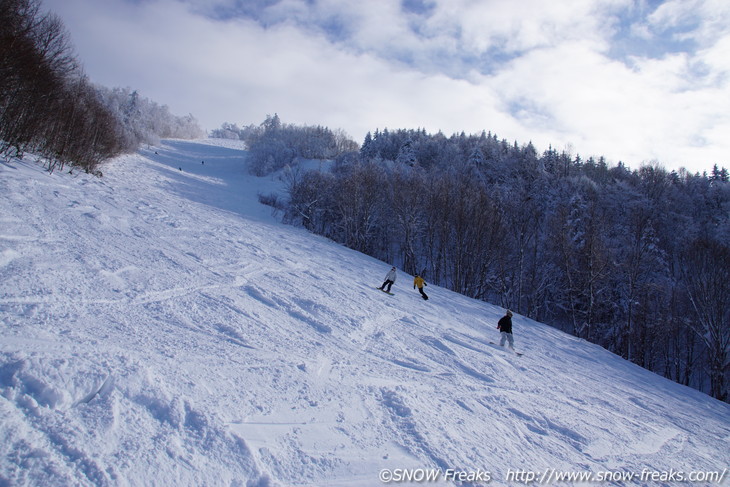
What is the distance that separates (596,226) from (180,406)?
90.5 ft

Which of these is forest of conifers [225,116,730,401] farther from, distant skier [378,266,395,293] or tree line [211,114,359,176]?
tree line [211,114,359,176]

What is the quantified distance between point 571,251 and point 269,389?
27522mm

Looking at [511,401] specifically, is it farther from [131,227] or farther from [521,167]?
[521,167]

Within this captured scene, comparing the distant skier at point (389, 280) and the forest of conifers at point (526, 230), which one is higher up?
the forest of conifers at point (526, 230)

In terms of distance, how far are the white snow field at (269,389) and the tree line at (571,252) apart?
1382 centimetres

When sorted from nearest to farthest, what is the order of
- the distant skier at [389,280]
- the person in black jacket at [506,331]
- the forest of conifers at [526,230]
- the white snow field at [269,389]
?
the white snow field at [269,389], the person in black jacket at [506,331], the distant skier at [389,280], the forest of conifers at [526,230]

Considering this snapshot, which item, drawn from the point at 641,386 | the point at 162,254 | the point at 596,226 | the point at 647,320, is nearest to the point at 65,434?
the point at 162,254

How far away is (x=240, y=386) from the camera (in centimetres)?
520

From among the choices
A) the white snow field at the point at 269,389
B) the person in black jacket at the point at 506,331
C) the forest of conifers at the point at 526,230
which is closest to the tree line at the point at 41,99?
the forest of conifers at the point at 526,230

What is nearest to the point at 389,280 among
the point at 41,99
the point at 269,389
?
the point at 269,389

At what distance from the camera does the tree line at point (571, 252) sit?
23422mm

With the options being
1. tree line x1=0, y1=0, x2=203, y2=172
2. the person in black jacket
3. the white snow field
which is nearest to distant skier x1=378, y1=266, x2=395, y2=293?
the white snow field

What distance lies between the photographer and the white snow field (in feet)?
12.3

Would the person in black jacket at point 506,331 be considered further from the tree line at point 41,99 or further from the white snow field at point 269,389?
the tree line at point 41,99
